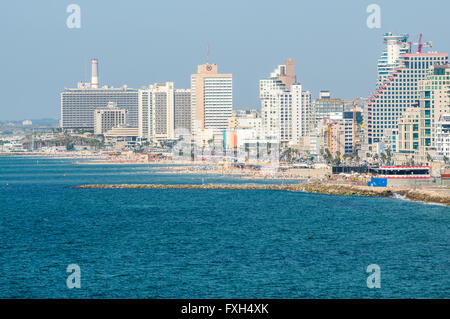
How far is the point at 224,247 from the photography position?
45.9m

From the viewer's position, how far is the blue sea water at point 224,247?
33531 millimetres

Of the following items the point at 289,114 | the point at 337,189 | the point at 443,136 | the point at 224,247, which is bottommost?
the point at 224,247

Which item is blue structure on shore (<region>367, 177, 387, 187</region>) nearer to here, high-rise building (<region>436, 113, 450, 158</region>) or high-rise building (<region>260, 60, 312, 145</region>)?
high-rise building (<region>436, 113, 450, 158</region>)

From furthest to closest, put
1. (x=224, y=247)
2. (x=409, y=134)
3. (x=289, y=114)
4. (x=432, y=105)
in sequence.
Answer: (x=289, y=114), (x=409, y=134), (x=432, y=105), (x=224, y=247)

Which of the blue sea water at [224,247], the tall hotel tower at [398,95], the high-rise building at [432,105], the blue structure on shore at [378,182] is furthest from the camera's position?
the tall hotel tower at [398,95]

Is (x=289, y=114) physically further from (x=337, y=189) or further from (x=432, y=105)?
(x=337, y=189)

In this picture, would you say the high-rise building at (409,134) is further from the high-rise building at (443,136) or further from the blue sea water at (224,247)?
the blue sea water at (224,247)

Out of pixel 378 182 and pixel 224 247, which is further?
pixel 378 182

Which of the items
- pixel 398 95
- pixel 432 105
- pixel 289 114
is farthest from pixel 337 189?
pixel 289 114

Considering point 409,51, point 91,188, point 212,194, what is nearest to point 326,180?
point 212,194

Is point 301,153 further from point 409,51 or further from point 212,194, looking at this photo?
point 212,194

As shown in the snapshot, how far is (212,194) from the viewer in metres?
87.2

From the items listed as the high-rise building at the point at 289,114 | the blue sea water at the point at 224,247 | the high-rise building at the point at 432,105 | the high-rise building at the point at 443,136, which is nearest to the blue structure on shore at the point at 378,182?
the blue sea water at the point at 224,247
